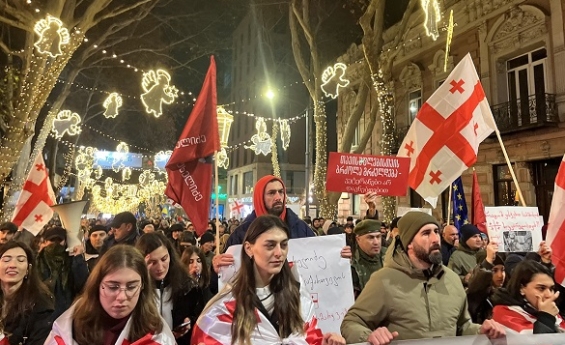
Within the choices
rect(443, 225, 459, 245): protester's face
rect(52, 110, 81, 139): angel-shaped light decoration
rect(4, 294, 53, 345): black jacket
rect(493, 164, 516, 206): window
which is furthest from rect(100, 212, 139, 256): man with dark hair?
rect(493, 164, 516, 206): window

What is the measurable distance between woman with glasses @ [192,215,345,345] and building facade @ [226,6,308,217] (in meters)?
37.3

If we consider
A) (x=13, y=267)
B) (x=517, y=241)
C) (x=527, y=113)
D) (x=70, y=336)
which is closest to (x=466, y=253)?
(x=517, y=241)

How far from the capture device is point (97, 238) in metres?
6.38

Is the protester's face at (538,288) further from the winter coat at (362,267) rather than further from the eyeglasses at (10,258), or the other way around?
the eyeglasses at (10,258)

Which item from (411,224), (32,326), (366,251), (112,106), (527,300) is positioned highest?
(112,106)

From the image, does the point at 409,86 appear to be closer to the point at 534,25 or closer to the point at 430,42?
the point at 430,42

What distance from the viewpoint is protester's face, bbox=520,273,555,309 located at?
337 centimetres

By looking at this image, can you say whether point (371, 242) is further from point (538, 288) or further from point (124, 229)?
point (124, 229)

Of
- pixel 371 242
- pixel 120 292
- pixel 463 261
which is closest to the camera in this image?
pixel 120 292

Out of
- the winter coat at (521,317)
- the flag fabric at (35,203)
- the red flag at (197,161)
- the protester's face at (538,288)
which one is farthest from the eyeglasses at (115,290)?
the flag fabric at (35,203)

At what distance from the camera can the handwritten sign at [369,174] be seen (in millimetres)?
6862

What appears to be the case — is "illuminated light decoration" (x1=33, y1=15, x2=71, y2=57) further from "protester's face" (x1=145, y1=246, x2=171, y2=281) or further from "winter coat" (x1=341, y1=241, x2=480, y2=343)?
"winter coat" (x1=341, y1=241, x2=480, y2=343)

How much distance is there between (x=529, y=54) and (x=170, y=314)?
1656cm

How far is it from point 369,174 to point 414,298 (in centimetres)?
413
